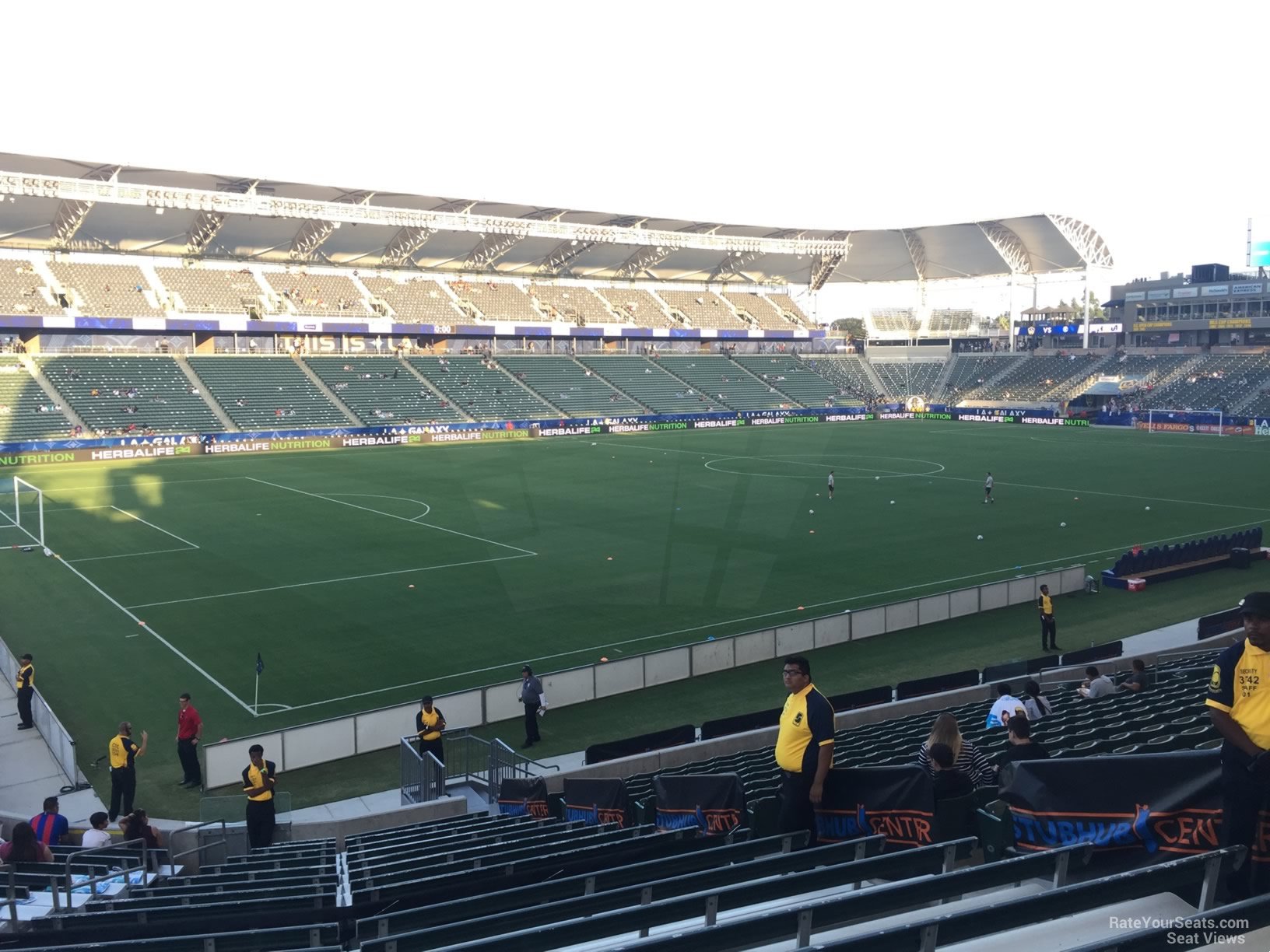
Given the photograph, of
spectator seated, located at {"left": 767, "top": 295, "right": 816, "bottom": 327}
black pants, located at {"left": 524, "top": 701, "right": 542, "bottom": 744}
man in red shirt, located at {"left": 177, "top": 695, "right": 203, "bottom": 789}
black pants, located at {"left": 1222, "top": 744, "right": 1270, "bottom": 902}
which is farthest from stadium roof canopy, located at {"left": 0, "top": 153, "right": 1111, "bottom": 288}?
black pants, located at {"left": 1222, "top": 744, "right": 1270, "bottom": 902}

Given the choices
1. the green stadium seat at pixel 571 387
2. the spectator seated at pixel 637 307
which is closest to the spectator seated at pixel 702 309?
the spectator seated at pixel 637 307

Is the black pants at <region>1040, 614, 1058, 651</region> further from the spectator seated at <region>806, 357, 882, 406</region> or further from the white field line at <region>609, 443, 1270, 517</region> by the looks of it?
the spectator seated at <region>806, 357, 882, 406</region>

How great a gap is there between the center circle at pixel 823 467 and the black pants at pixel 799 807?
4193 cm

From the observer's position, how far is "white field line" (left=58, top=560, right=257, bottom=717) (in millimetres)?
18656

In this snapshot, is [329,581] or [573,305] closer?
[329,581]

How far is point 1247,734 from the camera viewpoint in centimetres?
508

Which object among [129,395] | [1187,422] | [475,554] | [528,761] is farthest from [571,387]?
[528,761]

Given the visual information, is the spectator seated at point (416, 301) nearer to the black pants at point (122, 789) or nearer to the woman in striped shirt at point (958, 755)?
the black pants at point (122, 789)

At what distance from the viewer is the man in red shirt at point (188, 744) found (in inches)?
591

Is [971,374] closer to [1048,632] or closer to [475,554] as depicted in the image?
[475,554]

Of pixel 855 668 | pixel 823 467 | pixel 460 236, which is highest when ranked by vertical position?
pixel 460 236

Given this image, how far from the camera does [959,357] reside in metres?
102

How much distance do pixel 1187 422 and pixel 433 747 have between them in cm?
7412

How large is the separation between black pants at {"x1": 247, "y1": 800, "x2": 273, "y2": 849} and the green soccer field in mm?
5500
